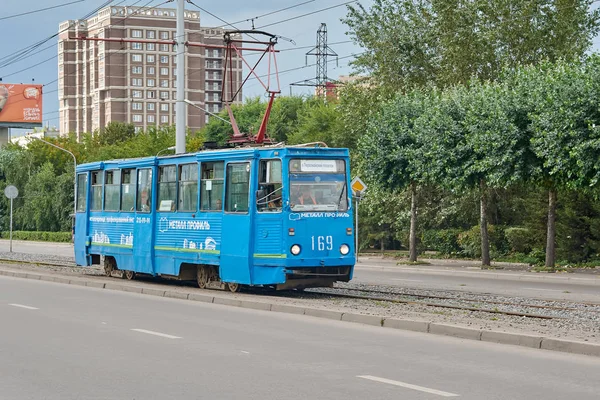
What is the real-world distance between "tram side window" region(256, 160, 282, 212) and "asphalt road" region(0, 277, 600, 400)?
4722 mm

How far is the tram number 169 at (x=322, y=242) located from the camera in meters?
21.6

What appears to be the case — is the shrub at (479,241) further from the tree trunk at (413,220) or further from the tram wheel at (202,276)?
the tram wheel at (202,276)

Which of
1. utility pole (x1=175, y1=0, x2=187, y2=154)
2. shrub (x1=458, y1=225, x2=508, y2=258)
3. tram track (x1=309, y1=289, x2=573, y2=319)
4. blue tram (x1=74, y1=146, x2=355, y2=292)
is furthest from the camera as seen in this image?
shrub (x1=458, y1=225, x2=508, y2=258)

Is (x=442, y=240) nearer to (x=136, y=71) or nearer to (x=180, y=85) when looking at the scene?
(x=180, y=85)

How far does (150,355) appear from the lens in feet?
38.9

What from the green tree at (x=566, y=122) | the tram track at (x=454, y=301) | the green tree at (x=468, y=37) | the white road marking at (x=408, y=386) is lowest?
the white road marking at (x=408, y=386)

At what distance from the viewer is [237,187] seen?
73.8ft

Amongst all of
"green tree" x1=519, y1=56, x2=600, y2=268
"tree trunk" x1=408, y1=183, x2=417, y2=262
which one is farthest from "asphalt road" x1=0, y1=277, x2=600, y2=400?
"tree trunk" x1=408, y1=183, x2=417, y2=262

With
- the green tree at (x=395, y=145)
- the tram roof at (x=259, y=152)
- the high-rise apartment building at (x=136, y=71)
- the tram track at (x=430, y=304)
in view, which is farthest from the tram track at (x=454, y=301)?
the high-rise apartment building at (x=136, y=71)

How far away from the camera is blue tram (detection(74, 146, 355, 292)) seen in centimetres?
2145

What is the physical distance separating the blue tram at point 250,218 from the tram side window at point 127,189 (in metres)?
1.01

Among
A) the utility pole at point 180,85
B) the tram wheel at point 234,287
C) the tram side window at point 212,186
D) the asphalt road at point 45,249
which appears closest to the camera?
the tram wheel at point 234,287

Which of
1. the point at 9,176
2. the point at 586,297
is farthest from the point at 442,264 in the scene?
the point at 9,176

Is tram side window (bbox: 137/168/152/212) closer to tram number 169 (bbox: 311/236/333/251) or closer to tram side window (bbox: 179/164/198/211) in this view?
tram side window (bbox: 179/164/198/211)
